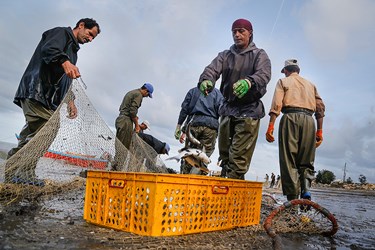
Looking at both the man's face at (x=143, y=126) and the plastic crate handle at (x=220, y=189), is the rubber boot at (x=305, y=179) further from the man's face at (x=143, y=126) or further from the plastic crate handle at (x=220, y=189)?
the man's face at (x=143, y=126)

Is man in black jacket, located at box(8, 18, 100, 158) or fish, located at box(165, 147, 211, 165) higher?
man in black jacket, located at box(8, 18, 100, 158)

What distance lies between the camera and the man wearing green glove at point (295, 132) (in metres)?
4.42

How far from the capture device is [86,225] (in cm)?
267

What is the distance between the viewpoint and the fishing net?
3.68 m

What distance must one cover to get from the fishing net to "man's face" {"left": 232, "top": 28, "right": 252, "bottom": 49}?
2240 millimetres

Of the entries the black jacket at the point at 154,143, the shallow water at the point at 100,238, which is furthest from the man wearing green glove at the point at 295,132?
the black jacket at the point at 154,143

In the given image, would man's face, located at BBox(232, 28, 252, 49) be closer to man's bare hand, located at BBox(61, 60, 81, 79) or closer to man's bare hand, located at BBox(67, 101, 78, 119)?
man's bare hand, located at BBox(61, 60, 81, 79)

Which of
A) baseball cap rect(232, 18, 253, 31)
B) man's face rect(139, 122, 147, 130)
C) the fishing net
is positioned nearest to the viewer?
the fishing net

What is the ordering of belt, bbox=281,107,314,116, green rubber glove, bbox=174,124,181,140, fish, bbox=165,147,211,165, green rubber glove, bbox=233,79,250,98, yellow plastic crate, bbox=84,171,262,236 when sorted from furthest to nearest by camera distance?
green rubber glove, bbox=174,124,181,140 < belt, bbox=281,107,314,116 < green rubber glove, bbox=233,79,250,98 < fish, bbox=165,147,211,165 < yellow plastic crate, bbox=84,171,262,236

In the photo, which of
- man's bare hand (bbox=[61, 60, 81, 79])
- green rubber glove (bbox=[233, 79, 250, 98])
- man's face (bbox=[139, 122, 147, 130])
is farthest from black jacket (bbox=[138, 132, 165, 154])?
green rubber glove (bbox=[233, 79, 250, 98])

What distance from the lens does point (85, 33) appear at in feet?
15.1

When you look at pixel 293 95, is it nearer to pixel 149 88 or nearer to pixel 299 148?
pixel 299 148

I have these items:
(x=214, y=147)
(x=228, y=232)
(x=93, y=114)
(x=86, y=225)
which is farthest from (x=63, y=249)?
(x=214, y=147)

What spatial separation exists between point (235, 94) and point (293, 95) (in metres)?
1.33
